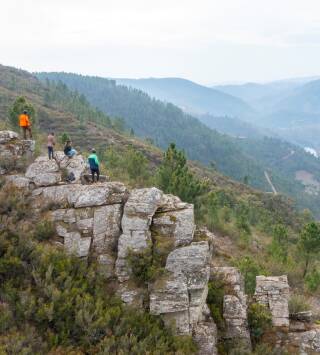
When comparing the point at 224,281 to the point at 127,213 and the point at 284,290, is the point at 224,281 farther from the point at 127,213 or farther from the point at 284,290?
the point at 127,213

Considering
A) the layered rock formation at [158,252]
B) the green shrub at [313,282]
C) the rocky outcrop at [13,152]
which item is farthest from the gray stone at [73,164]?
the green shrub at [313,282]

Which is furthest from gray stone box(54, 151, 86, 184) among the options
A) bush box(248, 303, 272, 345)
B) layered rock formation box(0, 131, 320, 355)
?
bush box(248, 303, 272, 345)

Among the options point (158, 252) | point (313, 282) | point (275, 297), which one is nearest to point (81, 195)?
point (158, 252)

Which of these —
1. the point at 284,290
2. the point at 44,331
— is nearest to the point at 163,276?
the point at 44,331

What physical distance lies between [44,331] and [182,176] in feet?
79.8

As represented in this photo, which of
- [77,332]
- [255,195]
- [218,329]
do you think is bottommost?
[255,195]

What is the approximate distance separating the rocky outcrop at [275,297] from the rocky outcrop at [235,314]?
1.47 m

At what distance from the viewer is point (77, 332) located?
1286cm

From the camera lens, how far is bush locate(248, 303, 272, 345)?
52.3 feet

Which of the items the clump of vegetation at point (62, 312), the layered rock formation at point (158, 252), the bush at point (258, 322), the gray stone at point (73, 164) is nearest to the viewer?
the clump of vegetation at point (62, 312)

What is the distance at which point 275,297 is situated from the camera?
17484 millimetres

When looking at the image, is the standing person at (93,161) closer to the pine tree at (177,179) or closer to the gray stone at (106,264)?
the gray stone at (106,264)

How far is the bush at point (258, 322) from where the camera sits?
15.9 meters

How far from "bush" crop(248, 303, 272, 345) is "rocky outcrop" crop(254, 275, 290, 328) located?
58cm
